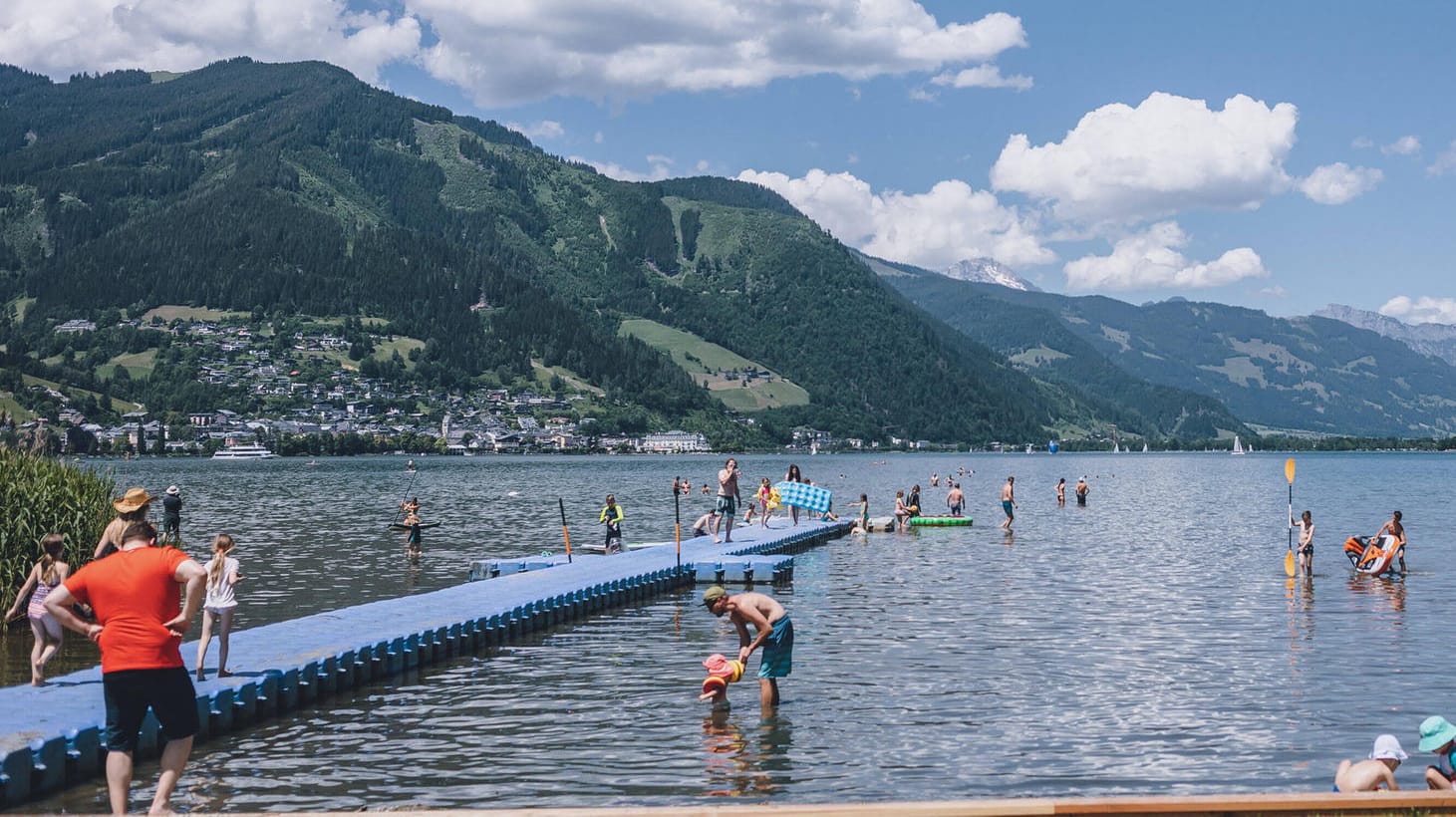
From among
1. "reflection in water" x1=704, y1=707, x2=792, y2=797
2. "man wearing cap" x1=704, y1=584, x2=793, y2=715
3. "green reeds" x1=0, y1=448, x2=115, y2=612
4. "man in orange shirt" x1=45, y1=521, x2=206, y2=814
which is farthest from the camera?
"green reeds" x1=0, y1=448, x2=115, y2=612

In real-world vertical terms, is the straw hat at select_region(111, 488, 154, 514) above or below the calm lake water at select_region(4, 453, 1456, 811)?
above

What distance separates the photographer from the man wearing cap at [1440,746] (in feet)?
43.5

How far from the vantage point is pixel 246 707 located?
2000 cm

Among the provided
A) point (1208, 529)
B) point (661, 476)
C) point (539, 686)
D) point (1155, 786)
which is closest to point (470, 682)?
point (539, 686)

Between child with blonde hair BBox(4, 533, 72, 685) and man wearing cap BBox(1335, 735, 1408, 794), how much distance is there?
16.1 meters

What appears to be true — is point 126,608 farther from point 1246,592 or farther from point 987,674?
point 1246,592

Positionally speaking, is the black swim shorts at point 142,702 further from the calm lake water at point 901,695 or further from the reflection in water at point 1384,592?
the reflection in water at point 1384,592

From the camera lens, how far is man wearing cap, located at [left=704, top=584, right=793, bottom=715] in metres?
20.3

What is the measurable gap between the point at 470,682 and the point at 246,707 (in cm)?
477

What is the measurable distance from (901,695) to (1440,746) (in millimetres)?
10271

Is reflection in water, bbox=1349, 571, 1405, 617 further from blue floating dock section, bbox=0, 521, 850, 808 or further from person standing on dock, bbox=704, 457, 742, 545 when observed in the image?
person standing on dock, bbox=704, 457, 742, 545

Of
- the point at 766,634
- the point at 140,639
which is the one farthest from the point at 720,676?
the point at 140,639

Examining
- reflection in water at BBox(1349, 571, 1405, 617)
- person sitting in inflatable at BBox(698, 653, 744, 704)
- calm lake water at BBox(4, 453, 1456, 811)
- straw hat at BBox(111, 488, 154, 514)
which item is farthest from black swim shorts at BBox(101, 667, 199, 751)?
reflection in water at BBox(1349, 571, 1405, 617)

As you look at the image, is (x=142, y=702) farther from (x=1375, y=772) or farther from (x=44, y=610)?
(x=1375, y=772)
